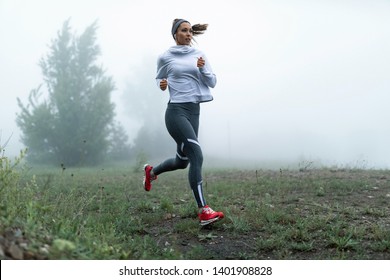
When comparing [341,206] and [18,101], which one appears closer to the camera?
[341,206]

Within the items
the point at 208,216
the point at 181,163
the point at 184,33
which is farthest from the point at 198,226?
the point at 184,33

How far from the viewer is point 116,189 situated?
9.10 m

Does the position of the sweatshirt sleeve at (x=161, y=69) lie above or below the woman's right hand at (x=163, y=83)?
above

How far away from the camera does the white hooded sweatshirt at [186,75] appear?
5.31 meters

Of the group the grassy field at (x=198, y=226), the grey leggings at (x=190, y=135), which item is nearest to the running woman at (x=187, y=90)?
the grey leggings at (x=190, y=135)

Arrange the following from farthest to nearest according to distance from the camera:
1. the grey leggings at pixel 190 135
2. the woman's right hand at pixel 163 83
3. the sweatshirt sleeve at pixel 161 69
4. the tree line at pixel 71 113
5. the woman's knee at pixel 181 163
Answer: the tree line at pixel 71 113 → the woman's knee at pixel 181 163 → the sweatshirt sleeve at pixel 161 69 → the woman's right hand at pixel 163 83 → the grey leggings at pixel 190 135

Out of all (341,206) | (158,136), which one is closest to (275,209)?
(341,206)

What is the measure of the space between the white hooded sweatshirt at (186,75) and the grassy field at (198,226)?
1642 millimetres

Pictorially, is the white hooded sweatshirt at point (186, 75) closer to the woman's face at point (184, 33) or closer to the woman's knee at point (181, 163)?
the woman's face at point (184, 33)

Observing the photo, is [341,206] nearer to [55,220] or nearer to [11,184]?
[55,220]

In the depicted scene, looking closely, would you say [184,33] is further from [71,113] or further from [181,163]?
[71,113]

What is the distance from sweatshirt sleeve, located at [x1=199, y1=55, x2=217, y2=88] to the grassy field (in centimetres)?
180
